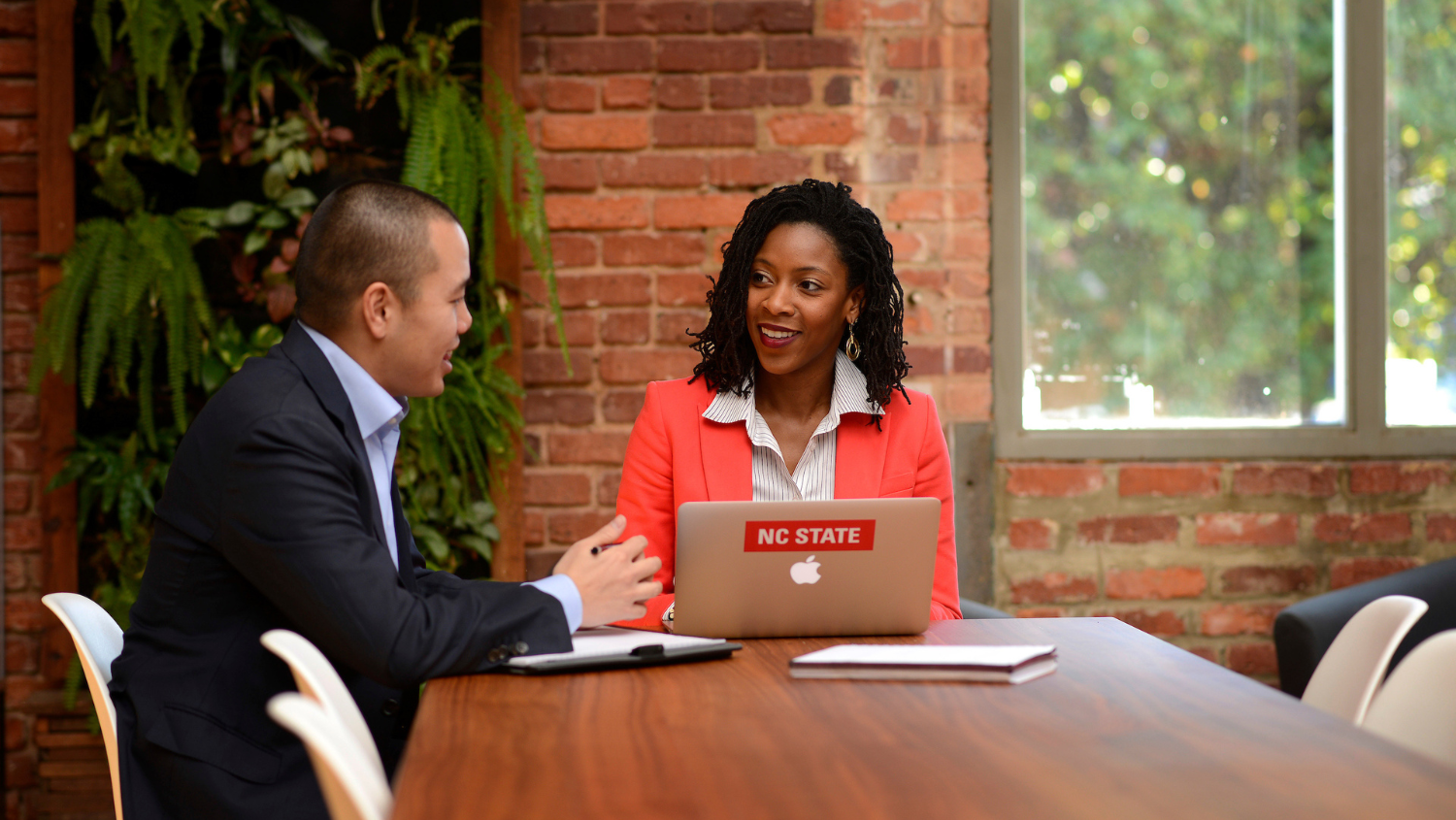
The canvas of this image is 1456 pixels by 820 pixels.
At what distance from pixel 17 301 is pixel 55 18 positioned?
669 mm

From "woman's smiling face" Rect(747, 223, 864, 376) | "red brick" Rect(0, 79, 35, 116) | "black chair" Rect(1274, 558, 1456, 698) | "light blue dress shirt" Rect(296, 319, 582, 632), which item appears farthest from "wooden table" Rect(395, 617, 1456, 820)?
"red brick" Rect(0, 79, 35, 116)

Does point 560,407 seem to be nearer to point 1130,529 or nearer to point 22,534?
point 22,534

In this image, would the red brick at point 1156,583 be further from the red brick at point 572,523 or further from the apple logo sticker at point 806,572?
the apple logo sticker at point 806,572

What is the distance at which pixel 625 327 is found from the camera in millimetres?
2768

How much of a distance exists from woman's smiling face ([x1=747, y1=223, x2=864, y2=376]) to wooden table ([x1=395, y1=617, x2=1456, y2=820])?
894mm

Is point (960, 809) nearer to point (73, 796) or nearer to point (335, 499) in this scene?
point (335, 499)

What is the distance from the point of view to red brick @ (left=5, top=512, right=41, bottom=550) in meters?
2.70

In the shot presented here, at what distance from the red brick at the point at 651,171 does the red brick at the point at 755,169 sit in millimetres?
41

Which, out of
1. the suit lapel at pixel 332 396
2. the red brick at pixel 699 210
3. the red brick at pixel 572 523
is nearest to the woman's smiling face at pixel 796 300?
the red brick at pixel 699 210

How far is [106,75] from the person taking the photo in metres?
2.57

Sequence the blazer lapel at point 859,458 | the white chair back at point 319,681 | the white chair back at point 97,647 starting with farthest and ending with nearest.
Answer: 1. the blazer lapel at point 859,458
2. the white chair back at point 97,647
3. the white chair back at point 319,681

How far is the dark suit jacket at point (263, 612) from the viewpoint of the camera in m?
1.30

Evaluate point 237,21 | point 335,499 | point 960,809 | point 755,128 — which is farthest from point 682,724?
point 237,21

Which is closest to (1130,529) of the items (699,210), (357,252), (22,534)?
(699,210)
